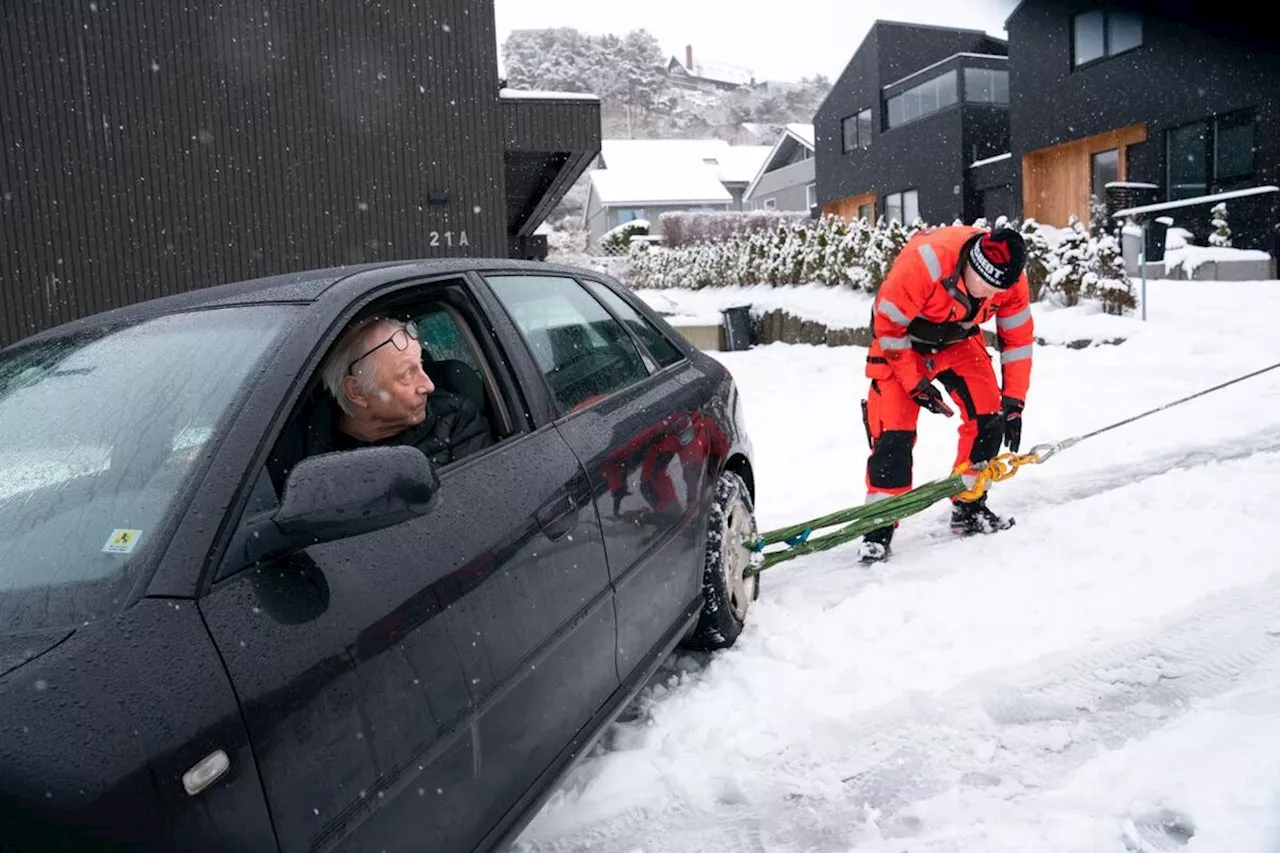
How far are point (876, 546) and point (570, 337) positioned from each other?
85.3 inches

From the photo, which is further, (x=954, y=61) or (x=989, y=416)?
(x=954, y=61)

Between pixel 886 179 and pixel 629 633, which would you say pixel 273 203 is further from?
pixel 886 179

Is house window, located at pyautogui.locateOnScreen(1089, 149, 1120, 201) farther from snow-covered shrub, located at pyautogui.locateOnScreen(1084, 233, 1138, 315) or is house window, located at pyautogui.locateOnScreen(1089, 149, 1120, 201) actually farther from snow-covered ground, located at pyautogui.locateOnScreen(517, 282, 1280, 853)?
snow-covered ground, located at pyautogui.locateOnScreen(517, 282, 1280, 853)

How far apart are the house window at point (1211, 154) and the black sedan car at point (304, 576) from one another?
19.0m

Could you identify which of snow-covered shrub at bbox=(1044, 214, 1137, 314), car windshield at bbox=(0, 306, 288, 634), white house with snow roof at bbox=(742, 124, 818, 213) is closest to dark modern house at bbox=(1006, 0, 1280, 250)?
snow-covered shrub at bbox=(1044, 214, 1137, 314)

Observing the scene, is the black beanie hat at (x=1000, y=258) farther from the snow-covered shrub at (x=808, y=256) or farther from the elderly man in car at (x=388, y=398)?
the snow-covered shrub at (x=808, y=256)

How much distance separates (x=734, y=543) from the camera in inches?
140

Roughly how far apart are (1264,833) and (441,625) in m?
1.92

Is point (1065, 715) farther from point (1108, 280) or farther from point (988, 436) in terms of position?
point (1108, 280)

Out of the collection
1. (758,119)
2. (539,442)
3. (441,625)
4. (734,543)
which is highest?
(758,119)

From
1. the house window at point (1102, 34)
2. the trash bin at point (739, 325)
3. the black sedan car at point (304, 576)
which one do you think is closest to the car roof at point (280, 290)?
the black sedan car at point (304, 576)

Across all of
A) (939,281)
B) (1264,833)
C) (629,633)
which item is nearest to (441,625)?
(629,633)

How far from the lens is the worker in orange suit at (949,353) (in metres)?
4.27

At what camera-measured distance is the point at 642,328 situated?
137 inches
